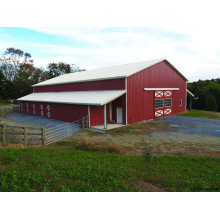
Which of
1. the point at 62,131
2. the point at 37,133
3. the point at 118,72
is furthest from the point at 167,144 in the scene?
the point at 118,72

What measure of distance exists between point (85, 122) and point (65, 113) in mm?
4457

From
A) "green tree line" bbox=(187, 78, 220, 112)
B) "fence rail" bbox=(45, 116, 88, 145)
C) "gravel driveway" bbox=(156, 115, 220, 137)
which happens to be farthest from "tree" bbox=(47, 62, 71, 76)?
"gravel driveway" bbox=(156, 115, 220, 137)

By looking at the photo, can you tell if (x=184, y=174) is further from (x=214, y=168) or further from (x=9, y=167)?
(x=9, y=167)

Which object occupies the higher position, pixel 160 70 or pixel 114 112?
pixel 160 70

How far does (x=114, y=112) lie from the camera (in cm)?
1756

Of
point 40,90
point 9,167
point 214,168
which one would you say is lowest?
point 214,168

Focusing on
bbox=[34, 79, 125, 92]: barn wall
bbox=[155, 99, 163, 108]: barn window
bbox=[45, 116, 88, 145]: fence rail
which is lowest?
bbox=[45, 116, 88, 145]: fence rail

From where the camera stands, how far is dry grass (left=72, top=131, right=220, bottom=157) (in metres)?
8.77

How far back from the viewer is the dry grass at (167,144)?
8.77 metres

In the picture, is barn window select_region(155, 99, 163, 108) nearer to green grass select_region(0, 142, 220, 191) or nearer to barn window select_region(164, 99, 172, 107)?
barn window select_region(164, 99, 172, 107)

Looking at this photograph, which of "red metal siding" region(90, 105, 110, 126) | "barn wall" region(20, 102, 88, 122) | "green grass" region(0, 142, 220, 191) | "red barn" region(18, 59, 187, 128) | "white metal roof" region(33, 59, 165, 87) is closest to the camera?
"green grass" region(0, 142, 220, 191)

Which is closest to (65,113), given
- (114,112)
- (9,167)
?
(114,112)

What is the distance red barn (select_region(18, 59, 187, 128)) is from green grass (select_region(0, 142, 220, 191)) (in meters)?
8.47

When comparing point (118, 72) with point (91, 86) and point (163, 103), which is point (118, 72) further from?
point (163, 103)
